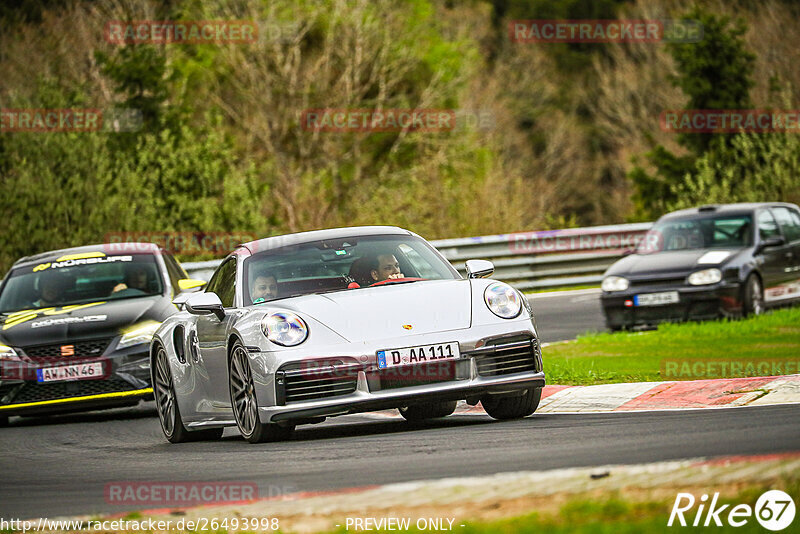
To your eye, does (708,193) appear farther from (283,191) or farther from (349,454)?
(349,454)

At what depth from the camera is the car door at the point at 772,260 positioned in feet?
58.2

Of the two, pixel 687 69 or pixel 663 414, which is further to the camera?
pixel 687 69

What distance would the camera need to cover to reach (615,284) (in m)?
17.3

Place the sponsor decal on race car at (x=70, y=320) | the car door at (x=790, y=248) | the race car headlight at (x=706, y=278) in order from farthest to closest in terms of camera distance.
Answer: the car door at (x=790, y=248)
the race car headlight at (x=706, y=278)
the sponsor decal on race car at (x=70, y=320)

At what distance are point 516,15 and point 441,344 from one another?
65.5m

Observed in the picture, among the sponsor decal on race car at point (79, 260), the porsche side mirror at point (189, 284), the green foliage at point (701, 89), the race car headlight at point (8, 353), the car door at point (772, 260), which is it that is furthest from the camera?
the green foliage at point (701, 89)

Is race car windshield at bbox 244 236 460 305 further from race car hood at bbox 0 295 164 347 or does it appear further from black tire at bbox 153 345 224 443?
race car hood at bbox 0 295 164 347

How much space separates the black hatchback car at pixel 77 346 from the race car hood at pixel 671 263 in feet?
19.8

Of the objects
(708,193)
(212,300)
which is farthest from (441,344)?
(708,193)

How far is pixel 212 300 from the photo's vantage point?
387 inches

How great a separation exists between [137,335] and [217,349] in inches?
134

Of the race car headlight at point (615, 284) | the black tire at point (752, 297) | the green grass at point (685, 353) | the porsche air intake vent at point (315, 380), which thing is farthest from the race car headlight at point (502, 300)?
the black tire at point (752, 297)

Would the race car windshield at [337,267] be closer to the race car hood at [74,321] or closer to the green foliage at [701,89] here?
the race car hood at [74,321]

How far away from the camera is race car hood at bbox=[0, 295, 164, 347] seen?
43.0 ft
